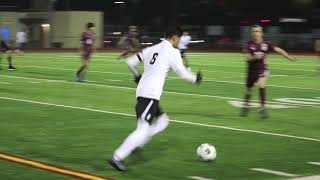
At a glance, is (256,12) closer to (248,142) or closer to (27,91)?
(27,91)

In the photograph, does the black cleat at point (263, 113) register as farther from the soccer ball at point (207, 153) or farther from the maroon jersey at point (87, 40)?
the maroon jersey at point (87, 40)

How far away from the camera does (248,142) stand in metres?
10.4

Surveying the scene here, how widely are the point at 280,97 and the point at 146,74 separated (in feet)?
31.5

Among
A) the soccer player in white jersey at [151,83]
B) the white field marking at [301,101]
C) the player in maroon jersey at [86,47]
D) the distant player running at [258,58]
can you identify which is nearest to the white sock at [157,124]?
the soccer player in white jersey at [151,83]

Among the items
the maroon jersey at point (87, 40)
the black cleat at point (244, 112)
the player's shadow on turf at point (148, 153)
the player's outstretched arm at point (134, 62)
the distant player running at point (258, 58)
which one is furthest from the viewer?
the maroon jersey at point (87, 40)

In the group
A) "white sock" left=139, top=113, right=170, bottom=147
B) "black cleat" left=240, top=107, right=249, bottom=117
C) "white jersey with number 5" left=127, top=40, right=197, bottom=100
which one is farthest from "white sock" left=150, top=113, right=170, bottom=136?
"black cleat" left=240, top=107, right=249, bottom=117

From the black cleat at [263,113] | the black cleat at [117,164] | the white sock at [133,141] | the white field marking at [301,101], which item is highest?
the white sock at [133,141]

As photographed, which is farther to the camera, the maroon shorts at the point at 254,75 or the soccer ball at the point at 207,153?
the maroon shorts at the point at 254,75

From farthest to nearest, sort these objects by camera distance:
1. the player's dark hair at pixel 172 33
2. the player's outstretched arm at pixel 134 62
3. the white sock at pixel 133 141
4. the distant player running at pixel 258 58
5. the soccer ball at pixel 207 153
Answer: the distant player running at pixel 258 58
the soccer ball at pixel 207 153
the player's outstretched arm at pixel 134 62
the player's dark hair at pixel 172 33
the white sock at pixel 133 141

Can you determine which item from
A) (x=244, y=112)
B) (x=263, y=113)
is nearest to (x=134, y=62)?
(x=263, y=113)

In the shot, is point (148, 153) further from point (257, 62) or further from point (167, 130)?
point (257, 62)

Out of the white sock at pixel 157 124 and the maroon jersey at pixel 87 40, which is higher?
the white sock at pixel 157 124

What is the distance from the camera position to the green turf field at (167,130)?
8.40 meters

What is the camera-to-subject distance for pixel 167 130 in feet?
37.6
